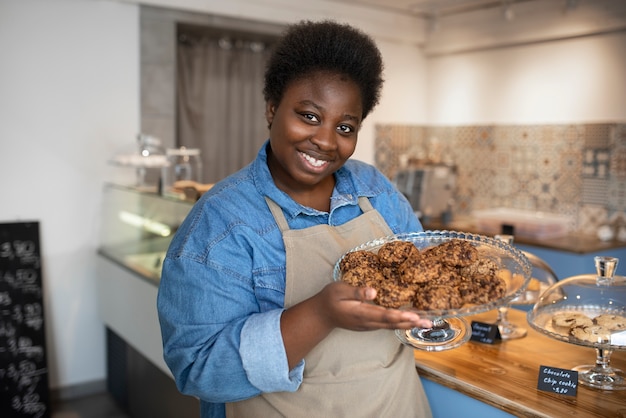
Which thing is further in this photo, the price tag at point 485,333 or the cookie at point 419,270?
the price tag at point 485,333

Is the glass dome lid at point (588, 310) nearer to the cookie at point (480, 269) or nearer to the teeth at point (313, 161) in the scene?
the cookie at point (480, 269)

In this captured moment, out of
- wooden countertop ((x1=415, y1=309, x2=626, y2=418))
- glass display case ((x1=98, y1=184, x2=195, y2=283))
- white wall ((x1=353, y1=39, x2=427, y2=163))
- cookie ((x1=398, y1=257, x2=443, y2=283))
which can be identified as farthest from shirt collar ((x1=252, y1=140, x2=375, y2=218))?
white wall ((x1=353, y1=39, x2=427, y2=163))

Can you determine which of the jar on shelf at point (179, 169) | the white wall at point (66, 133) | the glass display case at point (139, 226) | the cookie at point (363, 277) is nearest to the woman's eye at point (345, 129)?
the cookie at point (363, 277)

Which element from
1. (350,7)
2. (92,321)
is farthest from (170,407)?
(350,7)

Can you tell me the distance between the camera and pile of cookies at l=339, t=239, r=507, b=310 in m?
1.03

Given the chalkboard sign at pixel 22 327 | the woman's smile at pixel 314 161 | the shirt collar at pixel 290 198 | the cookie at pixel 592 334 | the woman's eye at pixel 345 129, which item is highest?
the woman's eye at pixel 345 129

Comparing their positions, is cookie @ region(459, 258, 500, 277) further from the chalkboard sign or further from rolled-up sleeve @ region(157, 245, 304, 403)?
the chalkboard sign

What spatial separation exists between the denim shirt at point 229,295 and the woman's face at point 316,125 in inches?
3.0

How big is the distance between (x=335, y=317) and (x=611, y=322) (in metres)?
0.70

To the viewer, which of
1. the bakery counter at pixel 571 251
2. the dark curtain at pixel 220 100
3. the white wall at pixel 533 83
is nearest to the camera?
the bakery counter at pixel 571 251

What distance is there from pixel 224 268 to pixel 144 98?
96.1 inches

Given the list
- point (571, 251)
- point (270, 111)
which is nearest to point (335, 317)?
point (270, 111)

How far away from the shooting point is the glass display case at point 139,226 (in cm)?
243

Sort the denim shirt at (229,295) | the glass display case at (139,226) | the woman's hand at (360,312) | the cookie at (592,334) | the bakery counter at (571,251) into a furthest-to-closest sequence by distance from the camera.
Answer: the bakery counter at (571,251), the glass display case at (139,226), the cookie at (592,334), the denim shirt at (229,295), the woman's hand at (360,312)
